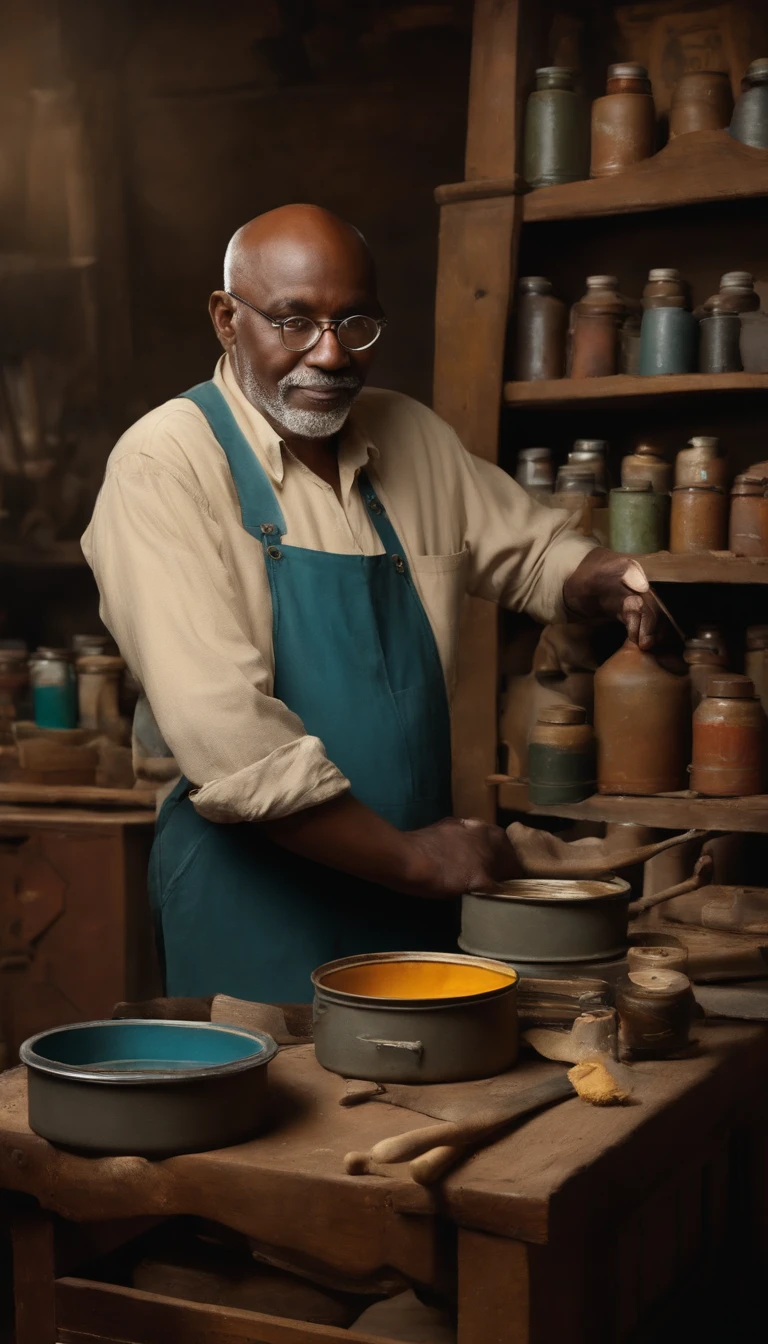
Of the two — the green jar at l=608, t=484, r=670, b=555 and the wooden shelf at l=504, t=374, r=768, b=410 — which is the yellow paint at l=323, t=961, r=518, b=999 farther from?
the wooden shelf at l=504, t=374, r=768, b=410

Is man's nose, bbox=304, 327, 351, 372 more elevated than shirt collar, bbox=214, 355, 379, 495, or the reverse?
man's nose, bbox=304, 327, 351, 372

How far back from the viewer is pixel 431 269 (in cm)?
361

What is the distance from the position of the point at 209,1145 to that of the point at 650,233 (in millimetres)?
2500

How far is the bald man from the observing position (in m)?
1.77

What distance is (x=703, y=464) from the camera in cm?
288

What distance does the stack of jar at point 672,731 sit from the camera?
274 cm

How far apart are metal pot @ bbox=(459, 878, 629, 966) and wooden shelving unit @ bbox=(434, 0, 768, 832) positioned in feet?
3.97

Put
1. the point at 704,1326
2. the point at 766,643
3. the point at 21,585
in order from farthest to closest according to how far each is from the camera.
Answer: the point at 21,585 → the point at 766,643 → the point at 704,1326

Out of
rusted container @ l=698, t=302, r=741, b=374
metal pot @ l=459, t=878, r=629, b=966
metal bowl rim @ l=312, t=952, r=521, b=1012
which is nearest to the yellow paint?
metal bowl rim @ l=312, t=952, r=521, b=1012

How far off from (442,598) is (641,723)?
Answer: 0.69 meters

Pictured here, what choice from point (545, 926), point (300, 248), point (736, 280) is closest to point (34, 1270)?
point (545, 926)

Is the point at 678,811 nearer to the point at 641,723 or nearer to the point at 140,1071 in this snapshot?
the point at 641,723

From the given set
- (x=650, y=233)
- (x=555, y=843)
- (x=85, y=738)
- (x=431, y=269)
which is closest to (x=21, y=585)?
(x=85, y=738)

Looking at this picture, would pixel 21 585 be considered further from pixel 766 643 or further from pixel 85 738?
pixel 766 643
